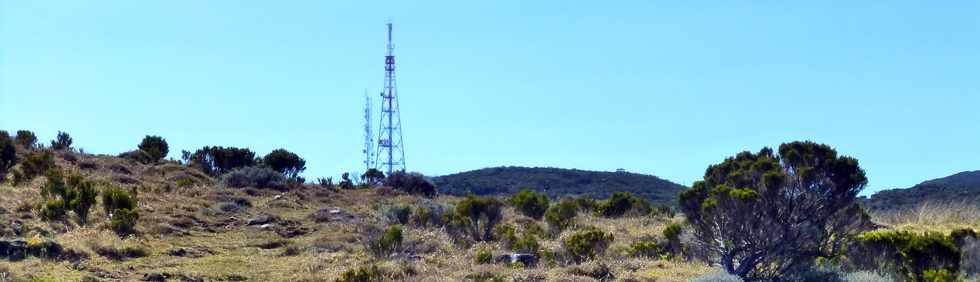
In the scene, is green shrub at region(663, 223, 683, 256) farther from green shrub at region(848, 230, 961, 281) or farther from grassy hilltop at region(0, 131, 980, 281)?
green shrub at region(848, 230, 961, 281)

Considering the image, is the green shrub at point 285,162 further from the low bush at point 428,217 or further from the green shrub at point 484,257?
the green shrub at point 484,257

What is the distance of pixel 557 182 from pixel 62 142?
108ft

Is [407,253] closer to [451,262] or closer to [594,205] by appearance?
[451,262]

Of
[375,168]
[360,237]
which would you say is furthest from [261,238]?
[375,168]

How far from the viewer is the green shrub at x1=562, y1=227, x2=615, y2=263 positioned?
1608 centimetres

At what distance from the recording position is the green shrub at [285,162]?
35713 millimetres

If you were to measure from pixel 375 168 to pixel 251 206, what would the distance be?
14.1 m

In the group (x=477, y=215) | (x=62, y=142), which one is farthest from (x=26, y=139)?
(x=477, y=215)

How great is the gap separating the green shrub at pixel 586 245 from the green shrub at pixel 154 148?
21120mm

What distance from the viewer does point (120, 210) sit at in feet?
60.7

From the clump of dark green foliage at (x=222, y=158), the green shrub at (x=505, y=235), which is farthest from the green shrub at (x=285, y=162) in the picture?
the green shrub at (x=505, y=235)

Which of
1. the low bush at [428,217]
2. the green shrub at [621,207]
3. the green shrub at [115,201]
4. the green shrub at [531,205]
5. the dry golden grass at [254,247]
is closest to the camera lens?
the dry golden grass at [254,247]

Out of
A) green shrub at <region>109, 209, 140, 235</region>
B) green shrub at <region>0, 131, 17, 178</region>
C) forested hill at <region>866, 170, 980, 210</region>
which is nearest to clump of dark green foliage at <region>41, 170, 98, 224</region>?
green shrub at <region>109, 209, 140, 235</region>

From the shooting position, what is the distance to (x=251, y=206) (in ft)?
80.6
